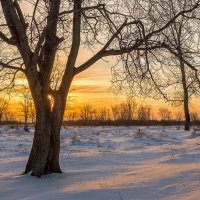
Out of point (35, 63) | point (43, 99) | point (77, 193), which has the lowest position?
point (77, 193)

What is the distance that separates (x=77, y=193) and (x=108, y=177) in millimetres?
1650

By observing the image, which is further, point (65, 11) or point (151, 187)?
point (65, 11)

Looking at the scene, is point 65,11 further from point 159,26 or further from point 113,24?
point 159,26

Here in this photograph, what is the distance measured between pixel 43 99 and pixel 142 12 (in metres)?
3.03

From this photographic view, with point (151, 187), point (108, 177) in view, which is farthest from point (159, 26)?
point (151, 187)

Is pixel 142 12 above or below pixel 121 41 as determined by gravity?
above

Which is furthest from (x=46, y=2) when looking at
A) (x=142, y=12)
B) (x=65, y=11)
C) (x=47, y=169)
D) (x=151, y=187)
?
(x=151, y=187)

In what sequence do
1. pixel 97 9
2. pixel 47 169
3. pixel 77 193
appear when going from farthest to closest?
pixel 97 9
pixel 47 169
pixel 77 193

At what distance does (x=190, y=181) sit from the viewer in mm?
6582

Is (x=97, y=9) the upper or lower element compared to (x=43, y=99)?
upper

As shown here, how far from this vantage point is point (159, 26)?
31.1ft

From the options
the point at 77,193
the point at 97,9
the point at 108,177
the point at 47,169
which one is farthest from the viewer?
the point at 97,9

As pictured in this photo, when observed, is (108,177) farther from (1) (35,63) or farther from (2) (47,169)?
(1) (35,63)

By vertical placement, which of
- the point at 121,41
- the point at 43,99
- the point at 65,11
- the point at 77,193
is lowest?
the point at 77,193
